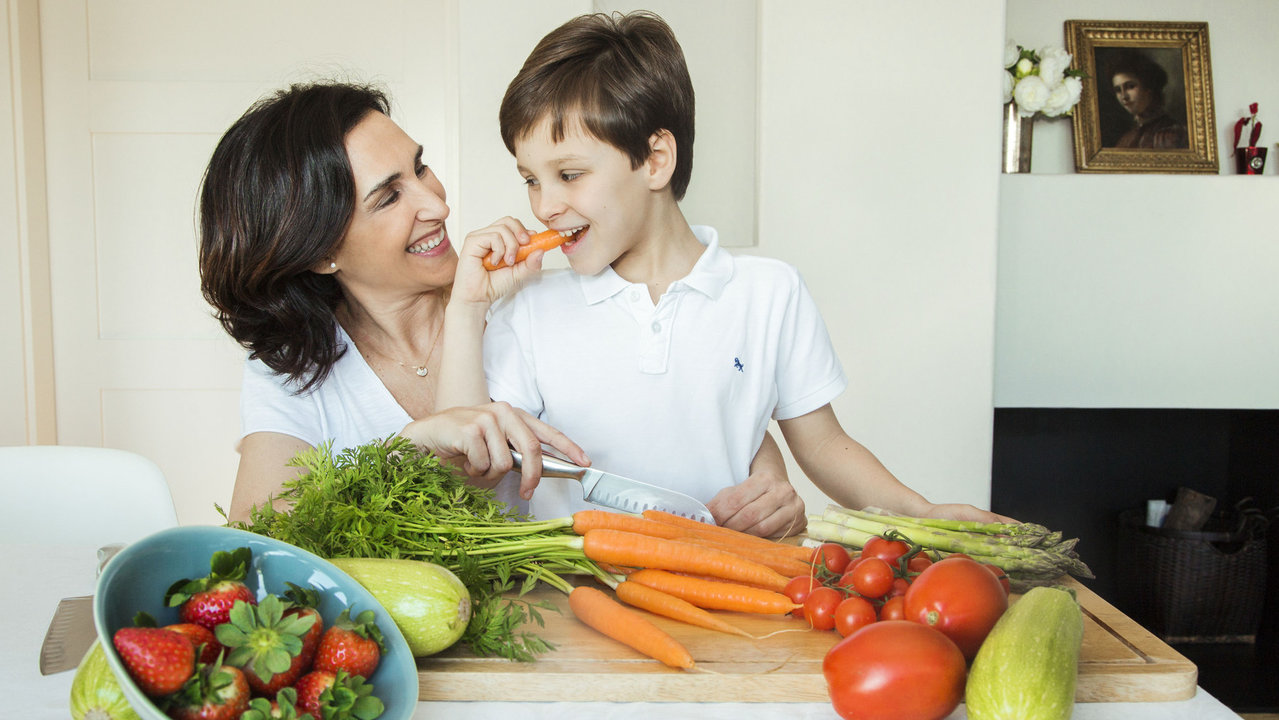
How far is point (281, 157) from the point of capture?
61.1 inches

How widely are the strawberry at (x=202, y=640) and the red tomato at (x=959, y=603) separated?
2.09 feet

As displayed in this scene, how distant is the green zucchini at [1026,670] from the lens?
0.75 metres

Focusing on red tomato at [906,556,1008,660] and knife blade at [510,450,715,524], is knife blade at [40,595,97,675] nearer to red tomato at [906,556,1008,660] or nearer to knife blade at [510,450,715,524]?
knife blade at [510,450,715,524]

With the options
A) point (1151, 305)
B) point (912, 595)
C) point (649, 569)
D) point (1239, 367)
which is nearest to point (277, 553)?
point (649, 569)

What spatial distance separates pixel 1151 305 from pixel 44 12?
12.8ft

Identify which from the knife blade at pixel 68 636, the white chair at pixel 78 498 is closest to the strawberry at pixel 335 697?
the knife blade at pixel 68 636

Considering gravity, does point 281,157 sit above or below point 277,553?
above

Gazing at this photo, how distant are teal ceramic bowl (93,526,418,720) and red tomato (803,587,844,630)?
435 mm

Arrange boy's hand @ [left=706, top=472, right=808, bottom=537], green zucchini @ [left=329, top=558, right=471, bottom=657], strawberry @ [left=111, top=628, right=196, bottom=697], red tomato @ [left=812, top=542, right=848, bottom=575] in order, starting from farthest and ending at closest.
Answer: boy's hand @ [left=706, top=472, right=808, bottom=537]
red tomato @ [left=812, top=542, right=848, bottom=575]
green zucchini @ [left=329, top=558, right=471, bottom=657]
strawberry @ [left=111, top=628, right=196, bottom=697]

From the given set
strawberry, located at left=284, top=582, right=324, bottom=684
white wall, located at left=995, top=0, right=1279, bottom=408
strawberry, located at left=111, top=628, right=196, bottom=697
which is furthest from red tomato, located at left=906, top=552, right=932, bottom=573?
white wall, located at left=995, top=0, right=1279, bottom=408

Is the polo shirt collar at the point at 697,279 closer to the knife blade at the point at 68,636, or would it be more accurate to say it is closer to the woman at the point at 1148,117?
the knife blade at the point at 68,636

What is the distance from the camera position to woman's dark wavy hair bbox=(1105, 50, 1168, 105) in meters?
3.21

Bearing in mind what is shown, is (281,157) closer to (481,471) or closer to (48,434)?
(481,471)

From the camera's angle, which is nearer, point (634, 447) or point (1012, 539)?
point (1012, 539)
